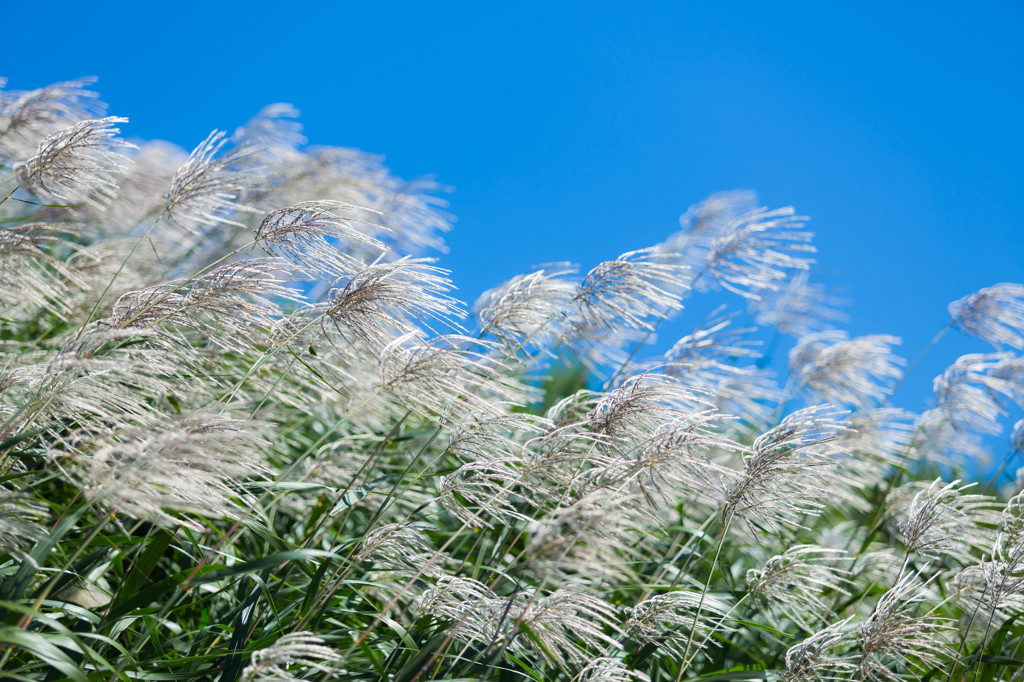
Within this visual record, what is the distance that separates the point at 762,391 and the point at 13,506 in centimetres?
307

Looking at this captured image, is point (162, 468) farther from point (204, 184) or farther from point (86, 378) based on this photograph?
point (204, 184)

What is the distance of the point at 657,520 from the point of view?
5.27 ft

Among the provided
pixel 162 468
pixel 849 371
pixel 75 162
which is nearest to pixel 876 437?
pixel 849 371

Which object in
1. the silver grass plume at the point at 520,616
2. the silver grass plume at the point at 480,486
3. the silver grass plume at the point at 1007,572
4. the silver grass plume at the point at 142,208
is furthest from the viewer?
the silver grass plume at the point at 142,208

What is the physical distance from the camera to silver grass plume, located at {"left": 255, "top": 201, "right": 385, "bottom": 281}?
1891 millimetres

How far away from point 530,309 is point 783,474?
40.2 inches

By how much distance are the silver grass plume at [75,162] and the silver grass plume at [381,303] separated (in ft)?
3.15

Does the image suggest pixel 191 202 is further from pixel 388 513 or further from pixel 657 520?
pixel 657 520

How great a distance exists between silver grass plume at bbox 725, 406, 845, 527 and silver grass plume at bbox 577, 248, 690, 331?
56cm

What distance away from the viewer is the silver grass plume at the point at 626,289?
7.25 feet

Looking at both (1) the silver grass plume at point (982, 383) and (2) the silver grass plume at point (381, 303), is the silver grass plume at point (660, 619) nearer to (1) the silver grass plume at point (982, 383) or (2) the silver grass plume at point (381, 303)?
(2) the silver grass plume at point (381, 303)

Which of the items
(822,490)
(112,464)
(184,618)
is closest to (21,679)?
(112,464)

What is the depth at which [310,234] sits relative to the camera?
1.90 metres

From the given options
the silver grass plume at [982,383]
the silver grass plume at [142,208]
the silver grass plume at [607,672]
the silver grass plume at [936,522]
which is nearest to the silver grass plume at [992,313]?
the silver grass plume at [982,383]
